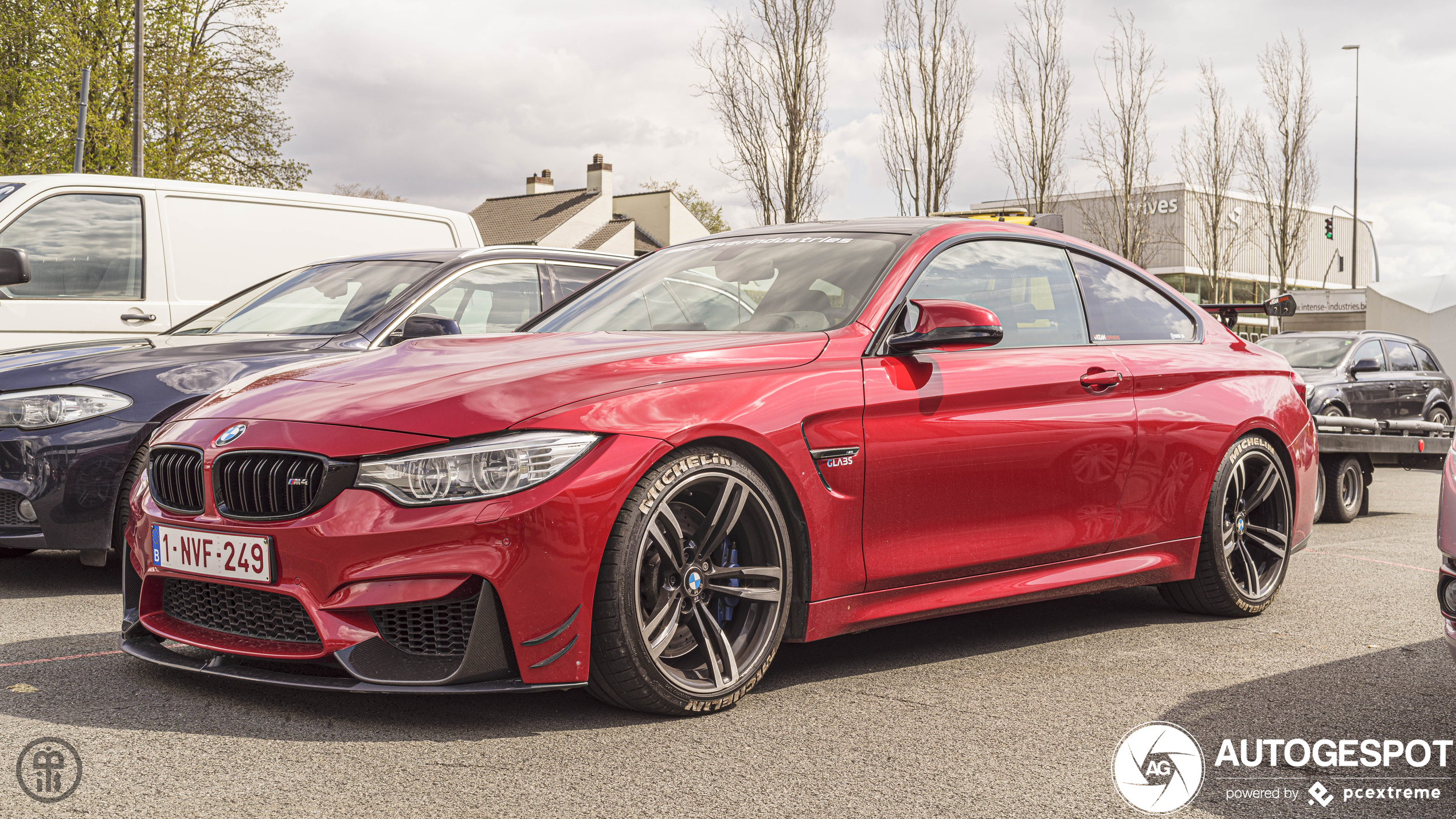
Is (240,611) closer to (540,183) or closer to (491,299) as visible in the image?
(491,299)

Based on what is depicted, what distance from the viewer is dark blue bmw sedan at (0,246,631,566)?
16.9 ft


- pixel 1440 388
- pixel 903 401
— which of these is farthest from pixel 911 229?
pixel 1440 388

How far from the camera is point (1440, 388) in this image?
1614 centimetres

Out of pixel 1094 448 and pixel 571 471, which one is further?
pixel 1094 448

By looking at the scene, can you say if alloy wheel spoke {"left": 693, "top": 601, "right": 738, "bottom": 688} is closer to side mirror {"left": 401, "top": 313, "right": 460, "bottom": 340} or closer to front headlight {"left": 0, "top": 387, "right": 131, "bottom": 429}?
side mirror {"left": 401, "top": 313, "right": 460, "bottom": 340}

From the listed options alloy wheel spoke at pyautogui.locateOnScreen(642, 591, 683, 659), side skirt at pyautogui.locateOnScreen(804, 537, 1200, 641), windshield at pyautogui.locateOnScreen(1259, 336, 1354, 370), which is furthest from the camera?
windshield at pyautogui.locateOnScreen(1259, 336, 1354, 370)

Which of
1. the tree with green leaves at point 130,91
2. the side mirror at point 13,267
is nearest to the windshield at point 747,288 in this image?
the side mirror at point 13,267

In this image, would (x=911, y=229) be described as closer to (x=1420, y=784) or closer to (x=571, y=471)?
(x=571, y=471)

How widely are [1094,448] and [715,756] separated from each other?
6.65 feet

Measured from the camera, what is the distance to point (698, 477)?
139 inches

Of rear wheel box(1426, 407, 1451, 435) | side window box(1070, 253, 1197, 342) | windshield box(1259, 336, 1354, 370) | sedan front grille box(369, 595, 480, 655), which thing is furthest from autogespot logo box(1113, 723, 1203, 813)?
rear wheel box(1426, 407, 1451, 435)

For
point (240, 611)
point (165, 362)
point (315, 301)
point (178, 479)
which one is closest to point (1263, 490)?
point (240, 611)

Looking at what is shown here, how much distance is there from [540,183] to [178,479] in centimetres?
5531

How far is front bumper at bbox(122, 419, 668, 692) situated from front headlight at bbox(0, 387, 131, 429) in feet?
7.43
